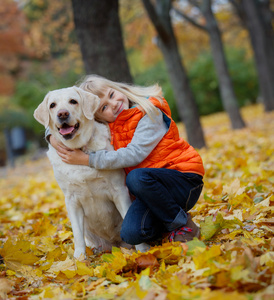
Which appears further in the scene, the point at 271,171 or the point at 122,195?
the point at 271,171

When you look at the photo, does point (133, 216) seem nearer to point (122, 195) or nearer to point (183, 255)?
point (122, 195)

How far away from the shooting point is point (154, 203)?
9.10 feet

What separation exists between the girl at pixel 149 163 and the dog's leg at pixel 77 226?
368 mm

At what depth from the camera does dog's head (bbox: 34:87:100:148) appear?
2.91 meters

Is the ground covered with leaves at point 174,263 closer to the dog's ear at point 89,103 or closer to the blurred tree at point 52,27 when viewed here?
the dog's ear at point 89,103

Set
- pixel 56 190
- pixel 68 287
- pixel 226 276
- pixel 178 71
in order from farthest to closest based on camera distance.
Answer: pixel 178 71
pixel 56 190
pixel 68 287
pixel 226 276

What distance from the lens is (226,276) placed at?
6.20ft

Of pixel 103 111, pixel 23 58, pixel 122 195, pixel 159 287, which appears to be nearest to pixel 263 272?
pixel 159 287

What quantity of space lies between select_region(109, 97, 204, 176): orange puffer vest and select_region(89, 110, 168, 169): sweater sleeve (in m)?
0.08

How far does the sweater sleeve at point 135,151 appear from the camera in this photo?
9.37 ft

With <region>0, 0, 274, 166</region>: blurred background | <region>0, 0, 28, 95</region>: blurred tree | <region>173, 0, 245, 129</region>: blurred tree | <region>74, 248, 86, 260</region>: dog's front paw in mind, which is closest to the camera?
<region>74, 248, 86, 260</region>: dog's front paw

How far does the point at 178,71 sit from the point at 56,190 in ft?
14.4

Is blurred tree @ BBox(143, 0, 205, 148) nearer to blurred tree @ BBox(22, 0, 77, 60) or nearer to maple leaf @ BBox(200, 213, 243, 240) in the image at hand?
maple leaf @ BBox(200, 213, 243, 240)

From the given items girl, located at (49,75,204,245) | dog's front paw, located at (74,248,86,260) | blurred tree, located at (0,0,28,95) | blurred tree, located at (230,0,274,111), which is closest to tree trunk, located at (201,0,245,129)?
blurred tree, located at (230,0,274,111)
